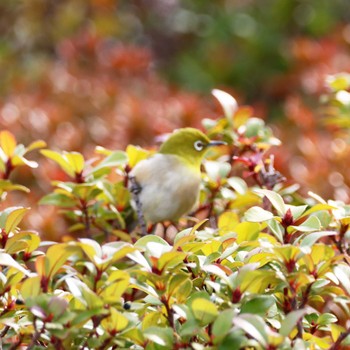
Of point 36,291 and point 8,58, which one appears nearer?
point 36,291

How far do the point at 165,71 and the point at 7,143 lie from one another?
5.25 meters

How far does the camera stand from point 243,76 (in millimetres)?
7090

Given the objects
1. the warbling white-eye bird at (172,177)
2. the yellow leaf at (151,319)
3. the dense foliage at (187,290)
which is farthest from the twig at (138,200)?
the yellow leaf at (151,319)

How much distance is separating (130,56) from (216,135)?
2905mm

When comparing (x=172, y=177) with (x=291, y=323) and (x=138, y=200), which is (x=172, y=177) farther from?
(x=291, y=323)

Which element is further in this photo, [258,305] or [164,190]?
[164,190]

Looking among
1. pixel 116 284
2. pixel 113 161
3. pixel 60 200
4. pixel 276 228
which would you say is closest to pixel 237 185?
pixel 113 161

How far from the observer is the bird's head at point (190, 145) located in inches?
119

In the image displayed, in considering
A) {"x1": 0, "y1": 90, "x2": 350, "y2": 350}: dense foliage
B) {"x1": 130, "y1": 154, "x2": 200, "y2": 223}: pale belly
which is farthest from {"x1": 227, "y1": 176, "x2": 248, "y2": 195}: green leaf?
{"x1": 0, "y1": 90, "x2": 350, "y2": 350}: dense foliage

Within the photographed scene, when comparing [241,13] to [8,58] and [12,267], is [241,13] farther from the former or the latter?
[12,267]

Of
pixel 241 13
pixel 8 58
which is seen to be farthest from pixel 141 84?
pixel 241 13

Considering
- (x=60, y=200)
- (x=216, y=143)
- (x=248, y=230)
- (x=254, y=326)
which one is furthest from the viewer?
(x=216, y=143)

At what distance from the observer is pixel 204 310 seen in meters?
1.65

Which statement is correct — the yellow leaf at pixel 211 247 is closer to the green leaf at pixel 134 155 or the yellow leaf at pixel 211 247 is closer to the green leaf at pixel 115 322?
the green leaf at pixel 115 322
